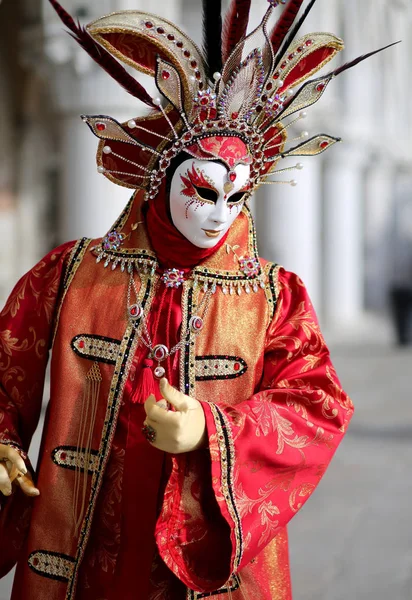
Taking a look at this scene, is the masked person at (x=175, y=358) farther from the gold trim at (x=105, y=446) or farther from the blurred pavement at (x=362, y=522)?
the blurred pavement at (x=362, y=522)

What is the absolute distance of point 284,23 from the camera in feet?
6.88

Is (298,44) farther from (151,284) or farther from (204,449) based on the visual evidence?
(204,449)

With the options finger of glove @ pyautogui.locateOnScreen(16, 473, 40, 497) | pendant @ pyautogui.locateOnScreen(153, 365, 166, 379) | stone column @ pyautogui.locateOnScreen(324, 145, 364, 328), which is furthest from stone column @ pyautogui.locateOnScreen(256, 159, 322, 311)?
finger of glove @ pyautogui.locateOnScreen(16, 473, 40, 497)

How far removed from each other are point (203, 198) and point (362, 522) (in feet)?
10.5

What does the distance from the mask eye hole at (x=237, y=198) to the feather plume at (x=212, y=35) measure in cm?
31

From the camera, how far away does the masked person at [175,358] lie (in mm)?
1968

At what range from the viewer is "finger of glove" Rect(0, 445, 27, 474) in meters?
1.97

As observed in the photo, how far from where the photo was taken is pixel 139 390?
202 cm

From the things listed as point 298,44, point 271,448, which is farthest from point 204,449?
point 298,44

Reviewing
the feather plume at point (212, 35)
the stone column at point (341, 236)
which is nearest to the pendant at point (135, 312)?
the feather plume at point (212, 35)

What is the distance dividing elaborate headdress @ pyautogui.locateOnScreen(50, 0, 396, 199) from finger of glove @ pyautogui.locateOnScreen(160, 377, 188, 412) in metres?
0.57

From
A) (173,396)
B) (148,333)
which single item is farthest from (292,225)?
(173,396)

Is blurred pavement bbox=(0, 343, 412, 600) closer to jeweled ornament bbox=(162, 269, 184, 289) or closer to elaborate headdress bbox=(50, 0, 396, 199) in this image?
jeweled ornament bbox=(162, 269, 184, 289)

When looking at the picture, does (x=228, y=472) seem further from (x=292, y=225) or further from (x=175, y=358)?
(x=292, y=225)
